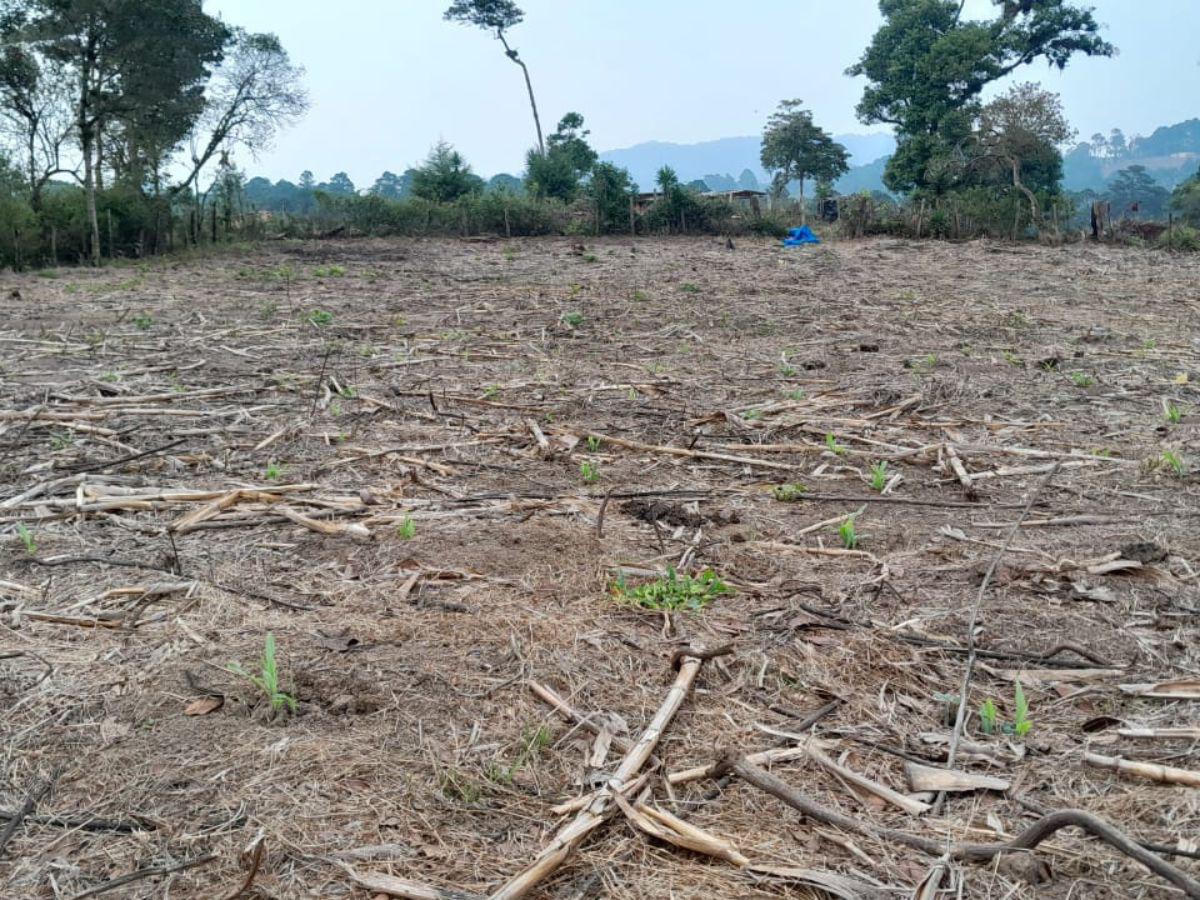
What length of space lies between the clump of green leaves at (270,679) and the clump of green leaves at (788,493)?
2645 mm

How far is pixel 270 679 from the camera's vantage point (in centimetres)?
252

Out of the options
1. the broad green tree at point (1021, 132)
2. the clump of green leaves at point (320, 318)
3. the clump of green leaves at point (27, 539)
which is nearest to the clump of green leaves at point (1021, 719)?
the clump of green leaves at point (27, 539)

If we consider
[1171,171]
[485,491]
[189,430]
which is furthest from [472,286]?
[1171,171]

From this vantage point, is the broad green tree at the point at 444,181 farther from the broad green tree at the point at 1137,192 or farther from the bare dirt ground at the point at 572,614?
the broad green tree at the point at 1137,192

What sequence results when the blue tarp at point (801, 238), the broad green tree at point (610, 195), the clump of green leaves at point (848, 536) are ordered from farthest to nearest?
the broad green tree at point (610, 195), the blue tarp at point (801, 238), the clump of green leaves at point (848, 536)

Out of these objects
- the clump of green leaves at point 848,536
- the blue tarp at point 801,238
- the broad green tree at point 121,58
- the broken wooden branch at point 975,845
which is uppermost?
the broad green tree at point 121,58

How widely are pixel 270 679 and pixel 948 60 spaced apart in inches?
1308

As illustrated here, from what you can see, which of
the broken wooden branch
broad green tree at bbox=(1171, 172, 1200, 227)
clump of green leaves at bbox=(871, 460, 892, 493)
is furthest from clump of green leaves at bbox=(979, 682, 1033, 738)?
broad green tree at bbox=(1171, 172, 1200, 227)

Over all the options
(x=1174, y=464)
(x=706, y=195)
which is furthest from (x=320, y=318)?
(x=706, y=195)

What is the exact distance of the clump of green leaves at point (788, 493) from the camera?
4457 mm

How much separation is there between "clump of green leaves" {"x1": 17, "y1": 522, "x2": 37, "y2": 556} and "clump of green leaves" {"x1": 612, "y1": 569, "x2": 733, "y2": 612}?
2.46 m

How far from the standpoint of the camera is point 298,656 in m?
2.82

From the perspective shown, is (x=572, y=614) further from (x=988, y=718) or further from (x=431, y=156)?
(x=431, y=156)

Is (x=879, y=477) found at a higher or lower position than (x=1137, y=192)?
lower
